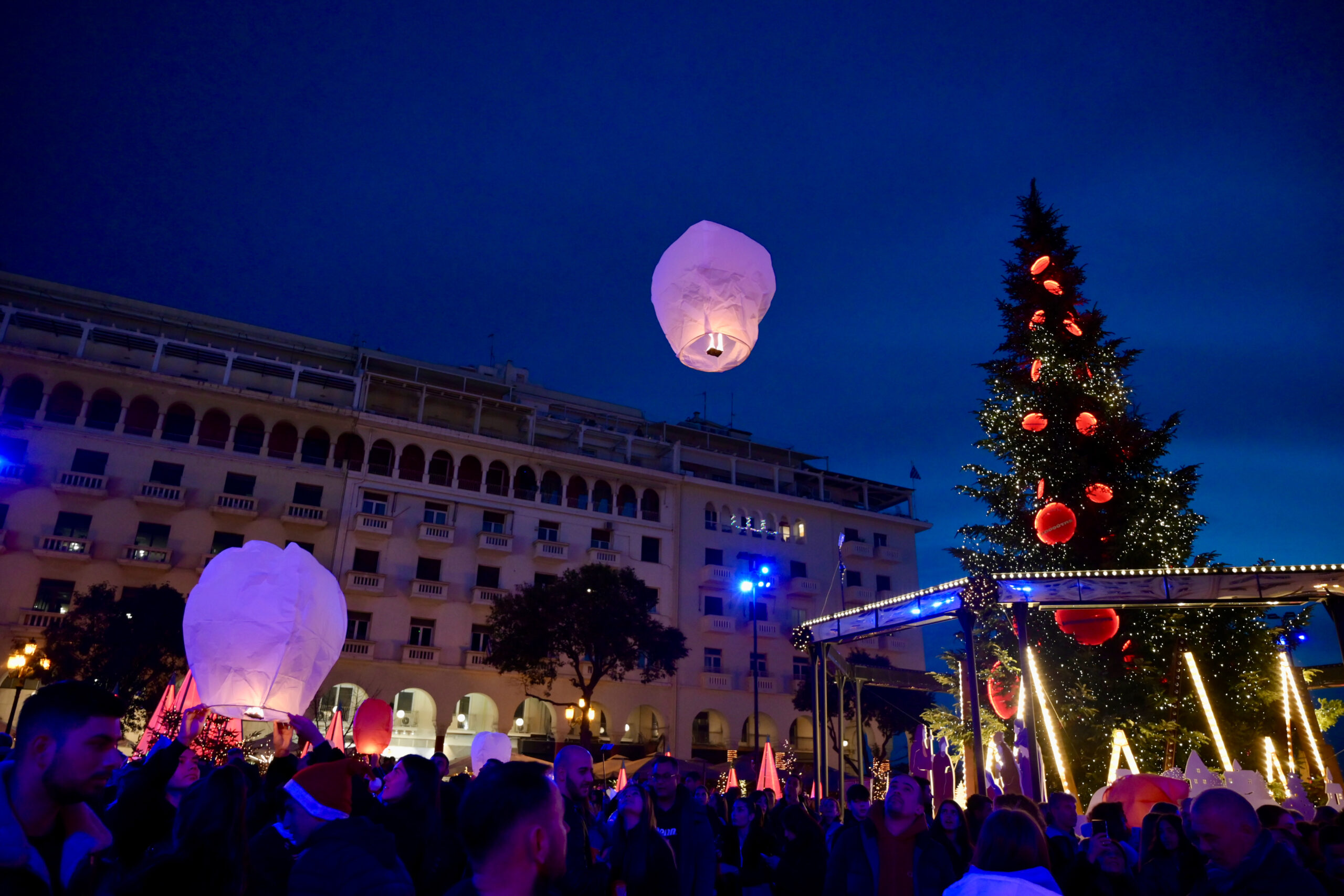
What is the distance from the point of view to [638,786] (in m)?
5.20

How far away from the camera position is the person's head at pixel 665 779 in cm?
553

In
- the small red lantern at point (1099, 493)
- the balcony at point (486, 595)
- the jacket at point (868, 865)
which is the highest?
the balcony at point (486, 595)

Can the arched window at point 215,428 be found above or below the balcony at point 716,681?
above

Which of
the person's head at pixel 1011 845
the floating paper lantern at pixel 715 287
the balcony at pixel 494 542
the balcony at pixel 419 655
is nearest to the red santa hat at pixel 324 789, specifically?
the person's head at pixel 1011 845

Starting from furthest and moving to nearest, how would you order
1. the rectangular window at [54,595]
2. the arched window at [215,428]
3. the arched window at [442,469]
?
the arched window at [442,469] < the arched window at [215,428] < the rectangular window at [54,595]

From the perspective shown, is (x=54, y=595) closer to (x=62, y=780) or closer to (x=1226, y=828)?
(x=62, y=780)

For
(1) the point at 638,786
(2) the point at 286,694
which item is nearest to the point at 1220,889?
(1) the point at 638,786

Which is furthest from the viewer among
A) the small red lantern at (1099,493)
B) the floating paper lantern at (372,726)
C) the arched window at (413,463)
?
the arched window at (413,463)

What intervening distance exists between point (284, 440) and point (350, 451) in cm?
260

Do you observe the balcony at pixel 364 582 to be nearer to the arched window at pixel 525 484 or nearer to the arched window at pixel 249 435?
the arched window at pixel 249 435

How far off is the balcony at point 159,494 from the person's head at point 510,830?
109 ft

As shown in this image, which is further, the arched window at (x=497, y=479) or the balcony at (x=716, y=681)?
the balcony at (x=716, y=681)

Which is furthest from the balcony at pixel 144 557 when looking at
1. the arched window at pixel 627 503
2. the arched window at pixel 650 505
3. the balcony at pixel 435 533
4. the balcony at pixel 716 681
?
the balcony at pixel 716 681

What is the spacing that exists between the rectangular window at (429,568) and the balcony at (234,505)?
6546 mm
